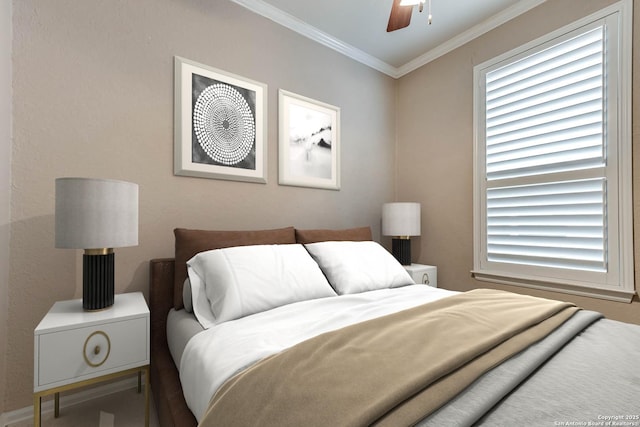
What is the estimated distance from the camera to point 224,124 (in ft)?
7.11

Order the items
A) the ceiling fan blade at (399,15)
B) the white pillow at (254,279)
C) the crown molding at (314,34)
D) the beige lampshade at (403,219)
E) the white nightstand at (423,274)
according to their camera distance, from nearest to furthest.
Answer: the white pillow at (254,279) → the ceiling fan blade at (399,15) → the crown molding at (314,34) → the white nightstand at (423,274) → the beige lampshade at (403,219)

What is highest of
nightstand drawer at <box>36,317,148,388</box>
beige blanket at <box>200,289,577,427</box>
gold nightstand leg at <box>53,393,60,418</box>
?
beige blanket at <box>200,289,577,427</box>

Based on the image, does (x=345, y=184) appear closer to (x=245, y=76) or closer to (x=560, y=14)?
(x=245, y=76)

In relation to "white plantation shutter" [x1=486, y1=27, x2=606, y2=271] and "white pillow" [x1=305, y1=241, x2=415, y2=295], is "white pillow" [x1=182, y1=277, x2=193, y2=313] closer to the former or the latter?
"white pillow" [x1=305, y1=241, x2=415, y2=295]

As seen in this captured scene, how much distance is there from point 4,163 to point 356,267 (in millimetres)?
1975

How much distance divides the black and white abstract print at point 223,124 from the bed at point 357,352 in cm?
65

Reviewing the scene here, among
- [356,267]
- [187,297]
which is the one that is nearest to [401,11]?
[356,267]

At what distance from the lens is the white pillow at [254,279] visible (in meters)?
1.43

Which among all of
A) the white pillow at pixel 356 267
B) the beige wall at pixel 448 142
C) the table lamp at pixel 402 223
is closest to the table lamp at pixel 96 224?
the white pillow at pixel 356 267

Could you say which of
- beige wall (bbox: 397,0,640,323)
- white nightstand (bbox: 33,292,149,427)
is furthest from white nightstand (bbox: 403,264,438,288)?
white nightstand (bbox: 33,292,149,427)

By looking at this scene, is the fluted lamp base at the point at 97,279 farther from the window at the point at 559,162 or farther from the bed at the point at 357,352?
the window at the point at 559,162

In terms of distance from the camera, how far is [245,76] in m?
2.30

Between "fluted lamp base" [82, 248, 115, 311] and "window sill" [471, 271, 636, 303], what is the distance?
108 inches

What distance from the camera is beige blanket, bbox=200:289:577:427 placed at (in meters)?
0.64
